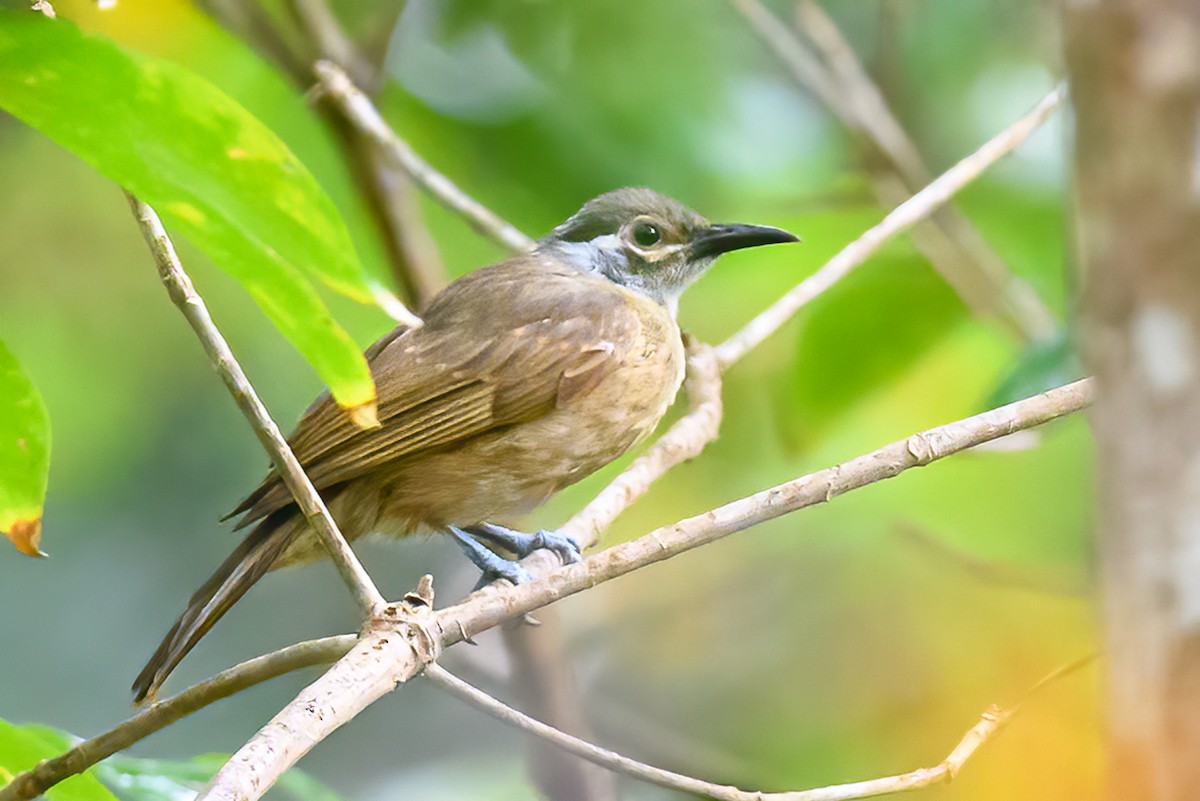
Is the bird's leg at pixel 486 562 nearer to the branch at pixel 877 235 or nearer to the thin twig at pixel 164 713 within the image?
the branch at pixel 877 235

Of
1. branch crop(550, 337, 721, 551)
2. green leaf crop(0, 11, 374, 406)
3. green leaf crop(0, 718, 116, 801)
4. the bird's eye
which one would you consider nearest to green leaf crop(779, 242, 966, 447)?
branch crop(550, 337, 721, 551)

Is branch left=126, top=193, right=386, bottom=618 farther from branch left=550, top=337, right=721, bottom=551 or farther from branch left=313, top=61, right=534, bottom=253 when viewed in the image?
branch left=313, top=61, right=534, bottom=253

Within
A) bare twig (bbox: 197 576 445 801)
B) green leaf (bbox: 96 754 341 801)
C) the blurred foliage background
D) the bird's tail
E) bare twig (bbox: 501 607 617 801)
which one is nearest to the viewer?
bare twig (bbox: 197 576 445 801)

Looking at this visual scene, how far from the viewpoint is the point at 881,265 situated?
4.10 meters

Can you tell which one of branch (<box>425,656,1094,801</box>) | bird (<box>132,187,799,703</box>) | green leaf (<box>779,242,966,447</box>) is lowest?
branch (<box>425,656,1094,801</box>)

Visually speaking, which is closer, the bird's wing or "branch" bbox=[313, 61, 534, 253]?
the bird's wing

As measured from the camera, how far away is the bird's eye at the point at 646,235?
4547mm

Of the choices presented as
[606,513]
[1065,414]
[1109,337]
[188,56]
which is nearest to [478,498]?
[606,513]

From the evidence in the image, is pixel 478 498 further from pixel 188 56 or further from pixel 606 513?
pixel 188 56

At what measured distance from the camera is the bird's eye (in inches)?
179

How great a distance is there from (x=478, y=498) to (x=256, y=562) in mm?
676

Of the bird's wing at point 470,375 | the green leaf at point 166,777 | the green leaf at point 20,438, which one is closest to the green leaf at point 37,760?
the green leaf at point 166,777

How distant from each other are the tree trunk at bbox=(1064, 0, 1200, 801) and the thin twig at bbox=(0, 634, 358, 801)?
4.33 ft

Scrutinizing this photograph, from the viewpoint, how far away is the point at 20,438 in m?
1.79
